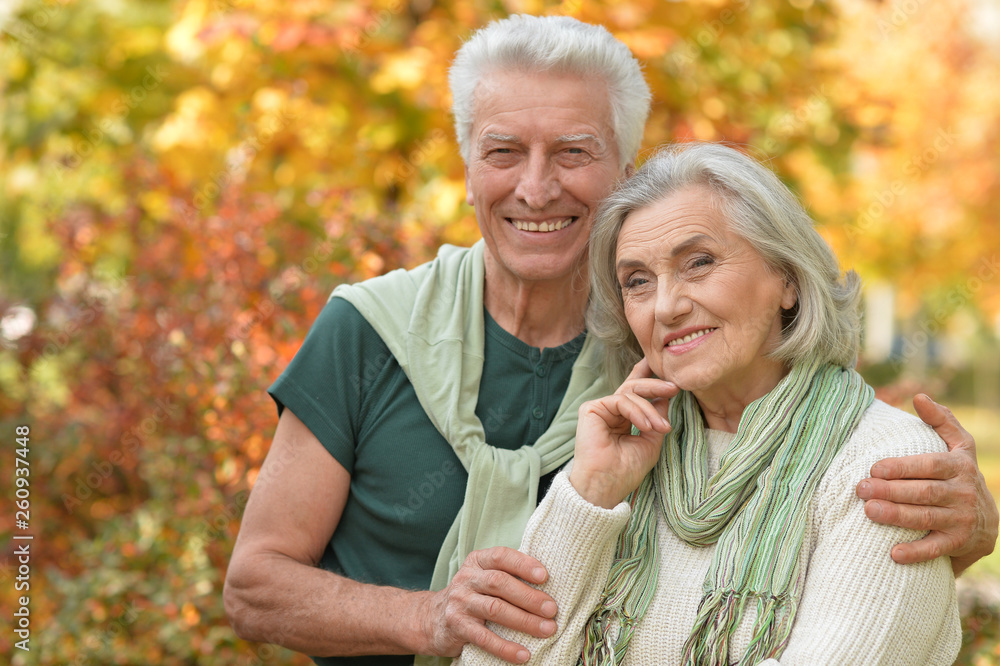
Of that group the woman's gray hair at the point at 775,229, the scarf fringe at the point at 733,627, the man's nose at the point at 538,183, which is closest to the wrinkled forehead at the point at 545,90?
the man's nose at the point at 538,183

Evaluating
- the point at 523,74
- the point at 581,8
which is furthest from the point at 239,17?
the point at 523,74

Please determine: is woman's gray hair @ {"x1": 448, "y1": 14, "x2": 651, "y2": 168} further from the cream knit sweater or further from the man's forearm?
the man's forearm

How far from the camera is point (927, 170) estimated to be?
7.36 m

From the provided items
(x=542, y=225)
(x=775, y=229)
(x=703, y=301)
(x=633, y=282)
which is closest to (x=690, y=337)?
(x=703, y=301)

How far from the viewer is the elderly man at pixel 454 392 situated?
7.45ft

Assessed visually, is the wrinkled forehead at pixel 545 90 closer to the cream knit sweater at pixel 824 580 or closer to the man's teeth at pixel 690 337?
the man's teeth at pixel 690 337

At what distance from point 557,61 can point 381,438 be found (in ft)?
3.67

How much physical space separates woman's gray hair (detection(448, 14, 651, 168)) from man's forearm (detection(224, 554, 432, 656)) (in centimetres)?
125

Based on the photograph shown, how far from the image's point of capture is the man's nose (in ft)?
7.80

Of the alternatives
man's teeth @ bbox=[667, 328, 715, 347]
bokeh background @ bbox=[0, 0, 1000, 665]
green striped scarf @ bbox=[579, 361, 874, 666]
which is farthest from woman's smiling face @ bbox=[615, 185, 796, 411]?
bokeh background @ bbox=[0, 0, 1000, 665]

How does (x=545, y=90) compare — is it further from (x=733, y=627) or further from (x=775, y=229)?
(x=733, y=627)

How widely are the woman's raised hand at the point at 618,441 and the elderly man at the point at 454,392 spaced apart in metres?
0.22

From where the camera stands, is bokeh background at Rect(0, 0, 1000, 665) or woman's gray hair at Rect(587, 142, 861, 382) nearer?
woman's gray hair at Rect(587, 142, 861, 382)

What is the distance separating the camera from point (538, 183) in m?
2.38
